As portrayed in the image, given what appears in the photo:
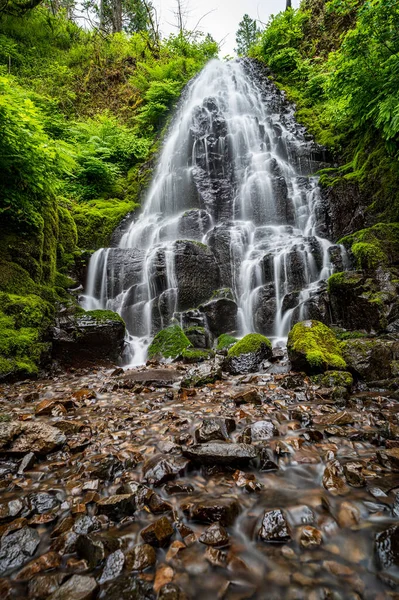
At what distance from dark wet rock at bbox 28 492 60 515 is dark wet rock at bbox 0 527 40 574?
205 mm

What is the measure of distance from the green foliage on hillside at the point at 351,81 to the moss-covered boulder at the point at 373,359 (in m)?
5.20

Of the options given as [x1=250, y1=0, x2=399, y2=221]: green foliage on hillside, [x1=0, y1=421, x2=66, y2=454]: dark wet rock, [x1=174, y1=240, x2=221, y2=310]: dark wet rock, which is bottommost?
[x1=0, y1=421, x2=66, y2=454]: dark wet rock

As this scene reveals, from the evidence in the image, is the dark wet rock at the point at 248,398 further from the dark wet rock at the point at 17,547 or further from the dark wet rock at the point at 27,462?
the dark wet rock at the point at 17,547

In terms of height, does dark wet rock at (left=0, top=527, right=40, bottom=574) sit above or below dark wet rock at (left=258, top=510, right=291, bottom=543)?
above

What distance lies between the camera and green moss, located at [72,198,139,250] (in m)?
12.6

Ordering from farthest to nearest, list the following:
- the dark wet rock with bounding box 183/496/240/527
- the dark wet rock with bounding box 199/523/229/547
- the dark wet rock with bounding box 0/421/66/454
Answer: the dark wet rock with bounding box 0/421/66/454, the dark wet rock with bounding box 183/496/240/527, the dark wet rock with bounding box 199/523/229/547

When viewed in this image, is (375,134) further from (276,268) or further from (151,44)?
(151,44)

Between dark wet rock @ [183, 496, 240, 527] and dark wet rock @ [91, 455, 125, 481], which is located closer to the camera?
dark wet rock @ [183, 496, 240, 527]

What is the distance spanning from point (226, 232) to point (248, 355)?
719 centimetres

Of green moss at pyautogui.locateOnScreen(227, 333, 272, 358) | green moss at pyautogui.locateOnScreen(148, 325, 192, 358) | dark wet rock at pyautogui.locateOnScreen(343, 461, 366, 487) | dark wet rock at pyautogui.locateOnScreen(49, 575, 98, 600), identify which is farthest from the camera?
green moss at pyautogui.locateOnScreen(148, 325, 192, 358)

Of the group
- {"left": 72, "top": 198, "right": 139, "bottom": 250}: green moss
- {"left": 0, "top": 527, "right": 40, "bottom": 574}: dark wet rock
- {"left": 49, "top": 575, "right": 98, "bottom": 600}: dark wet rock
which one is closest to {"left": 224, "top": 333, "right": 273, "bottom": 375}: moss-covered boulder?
{"left": 0, "top": 527, "right": 40, "bottom": 574}: dark wet rock

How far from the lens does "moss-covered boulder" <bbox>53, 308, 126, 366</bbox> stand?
22.5 ft

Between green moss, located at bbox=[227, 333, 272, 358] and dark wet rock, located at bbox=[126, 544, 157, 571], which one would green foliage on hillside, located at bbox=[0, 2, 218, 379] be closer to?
green moss, located at bbox=[227, 333, 272, 358]

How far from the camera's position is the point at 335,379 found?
14.6 feet
